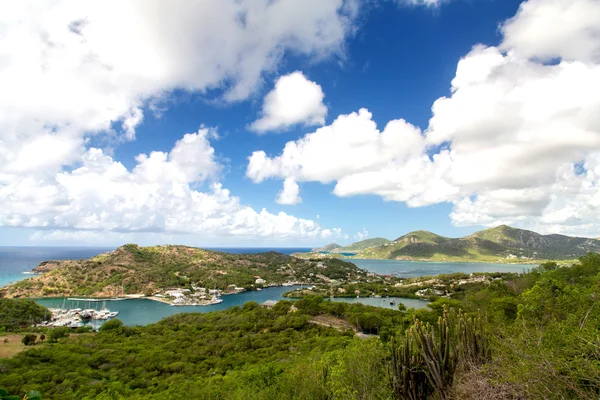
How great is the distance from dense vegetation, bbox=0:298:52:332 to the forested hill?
3015 cm

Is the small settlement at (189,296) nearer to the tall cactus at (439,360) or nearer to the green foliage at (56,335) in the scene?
the green foliage at (56,335)

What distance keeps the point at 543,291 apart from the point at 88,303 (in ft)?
361

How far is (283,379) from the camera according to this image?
17.9 metres

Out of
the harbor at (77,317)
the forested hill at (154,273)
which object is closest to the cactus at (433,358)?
the harbor at (77,317)

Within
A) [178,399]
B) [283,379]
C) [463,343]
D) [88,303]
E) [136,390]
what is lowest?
[88,303]

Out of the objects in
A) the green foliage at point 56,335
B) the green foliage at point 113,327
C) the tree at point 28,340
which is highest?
the tree at point 28,340

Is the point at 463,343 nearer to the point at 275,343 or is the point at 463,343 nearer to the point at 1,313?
the point at 275,343

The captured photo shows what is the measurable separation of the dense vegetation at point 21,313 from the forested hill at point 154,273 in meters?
30.1

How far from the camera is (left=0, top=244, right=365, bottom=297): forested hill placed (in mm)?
99488

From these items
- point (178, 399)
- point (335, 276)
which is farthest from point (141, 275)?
point (178, 399)

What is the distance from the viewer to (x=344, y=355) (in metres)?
17.3

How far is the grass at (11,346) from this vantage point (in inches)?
1266

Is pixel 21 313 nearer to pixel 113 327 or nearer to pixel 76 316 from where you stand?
pixel 76 316

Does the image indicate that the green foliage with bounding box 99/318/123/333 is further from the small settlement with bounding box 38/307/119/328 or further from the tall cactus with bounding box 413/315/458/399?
the tall cactus with bounding box 413/315/458/399
